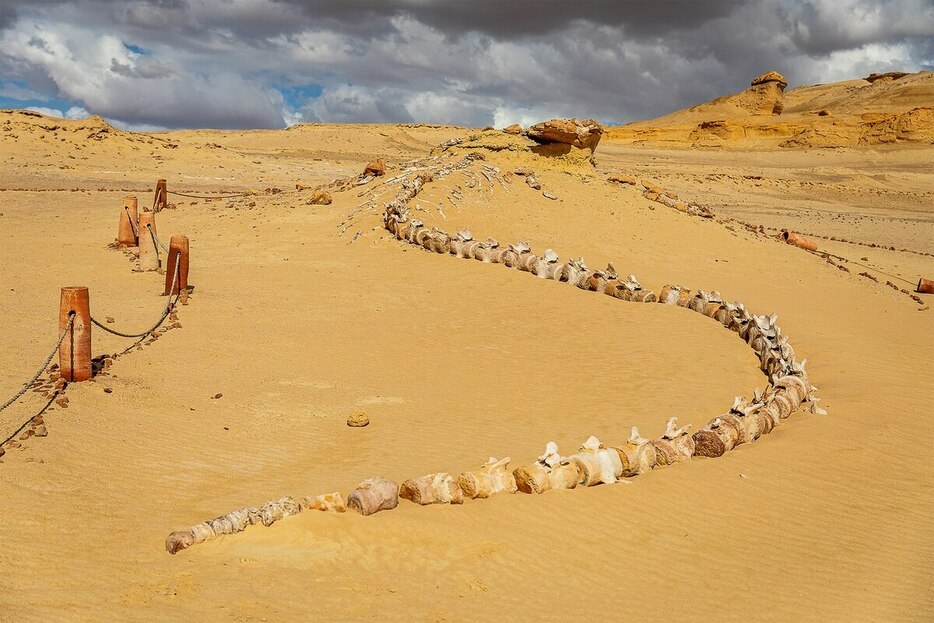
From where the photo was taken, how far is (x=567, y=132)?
19562mm

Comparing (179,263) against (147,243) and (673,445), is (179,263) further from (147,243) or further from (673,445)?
(673,445)

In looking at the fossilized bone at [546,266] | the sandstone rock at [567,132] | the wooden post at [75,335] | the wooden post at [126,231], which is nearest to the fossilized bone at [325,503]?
the wooden post at [75,335]

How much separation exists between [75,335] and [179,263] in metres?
4.39

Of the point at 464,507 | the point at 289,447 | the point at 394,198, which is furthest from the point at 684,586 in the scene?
the point at 394,198

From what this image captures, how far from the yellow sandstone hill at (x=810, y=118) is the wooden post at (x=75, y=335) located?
5856 centimetres

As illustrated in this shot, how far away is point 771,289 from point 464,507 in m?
11.2

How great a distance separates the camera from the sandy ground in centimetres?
446

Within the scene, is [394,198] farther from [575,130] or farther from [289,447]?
[289,447]

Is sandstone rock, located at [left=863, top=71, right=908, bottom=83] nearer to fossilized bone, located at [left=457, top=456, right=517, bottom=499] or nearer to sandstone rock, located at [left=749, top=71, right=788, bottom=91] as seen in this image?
sandstone rock, located at [left=749, top=71, right=788, bottom=91]

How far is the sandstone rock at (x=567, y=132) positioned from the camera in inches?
766

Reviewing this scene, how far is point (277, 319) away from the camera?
11.0 metres

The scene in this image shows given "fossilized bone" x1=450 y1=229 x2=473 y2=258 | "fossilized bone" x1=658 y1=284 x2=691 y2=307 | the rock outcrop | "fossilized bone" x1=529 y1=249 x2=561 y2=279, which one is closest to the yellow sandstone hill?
the rock outcrop

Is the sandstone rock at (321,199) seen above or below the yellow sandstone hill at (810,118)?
below

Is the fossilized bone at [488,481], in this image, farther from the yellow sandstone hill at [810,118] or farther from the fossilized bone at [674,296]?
the yellow sandstone hill at [810,118]
